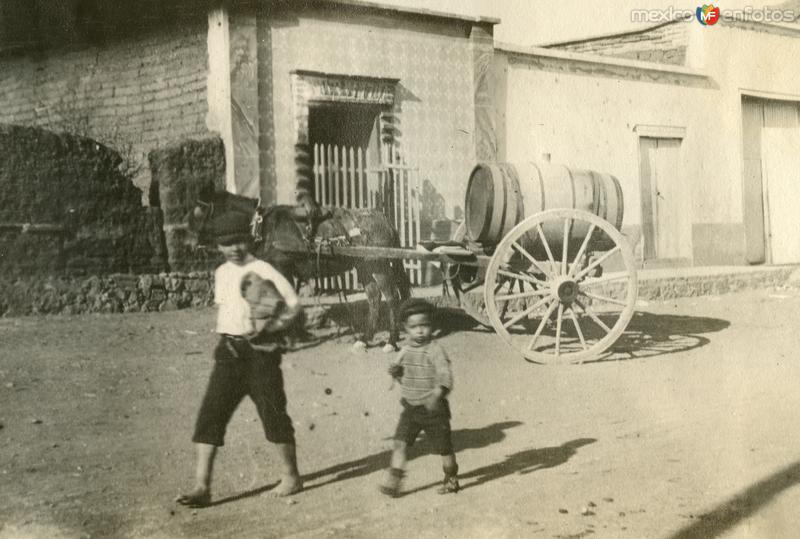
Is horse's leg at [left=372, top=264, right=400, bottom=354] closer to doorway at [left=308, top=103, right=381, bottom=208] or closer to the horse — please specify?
the horse

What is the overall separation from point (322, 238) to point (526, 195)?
1.69 meters

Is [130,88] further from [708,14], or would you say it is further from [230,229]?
[708,14]

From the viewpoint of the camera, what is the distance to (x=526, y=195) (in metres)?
6.81

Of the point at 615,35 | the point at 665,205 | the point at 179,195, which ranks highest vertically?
the point at 615,35

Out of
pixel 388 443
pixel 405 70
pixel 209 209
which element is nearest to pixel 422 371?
pixel 388 443

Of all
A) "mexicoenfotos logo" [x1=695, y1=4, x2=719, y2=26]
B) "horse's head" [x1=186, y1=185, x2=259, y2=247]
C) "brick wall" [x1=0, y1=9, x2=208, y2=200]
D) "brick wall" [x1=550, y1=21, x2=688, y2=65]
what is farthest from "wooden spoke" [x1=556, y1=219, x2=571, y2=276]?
"brick wall" [x1=550, y1=21, x2=688, y2=65]

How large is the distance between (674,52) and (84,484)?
12524 millimetres

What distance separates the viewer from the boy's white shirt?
3.44m

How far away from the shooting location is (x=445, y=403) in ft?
11.9

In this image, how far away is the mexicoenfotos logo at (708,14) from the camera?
482 inches

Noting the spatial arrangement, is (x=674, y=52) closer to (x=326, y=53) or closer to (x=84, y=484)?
(x=326, y=53)

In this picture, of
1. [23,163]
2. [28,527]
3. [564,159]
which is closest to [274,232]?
[23,163]

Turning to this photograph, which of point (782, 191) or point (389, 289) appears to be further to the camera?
point (782, 191)

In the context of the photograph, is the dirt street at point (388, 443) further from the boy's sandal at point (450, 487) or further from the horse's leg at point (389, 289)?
the horse's leg at point (389, 289)
